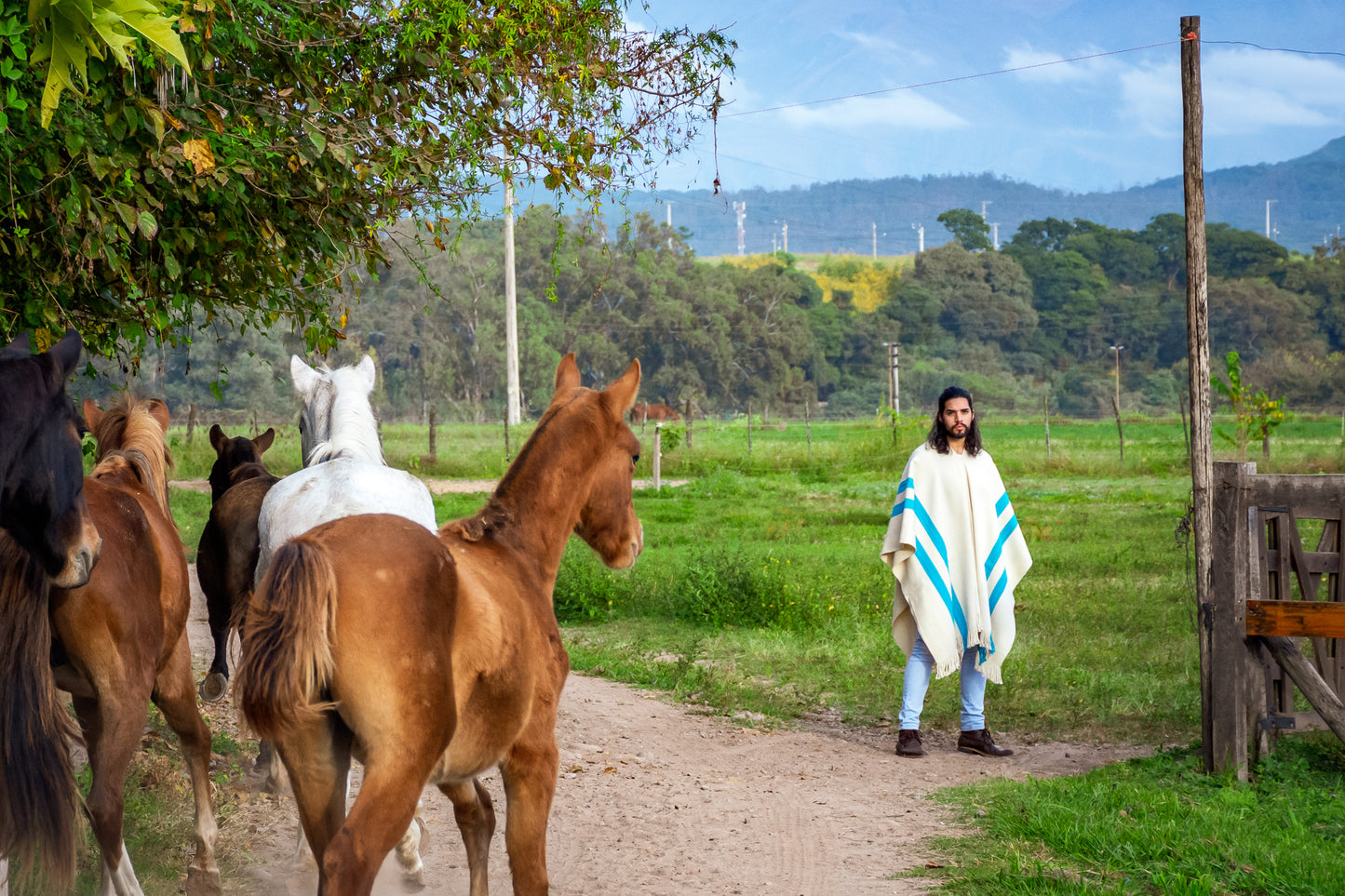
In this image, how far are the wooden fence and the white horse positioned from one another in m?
3.96

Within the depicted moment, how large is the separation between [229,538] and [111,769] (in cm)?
173

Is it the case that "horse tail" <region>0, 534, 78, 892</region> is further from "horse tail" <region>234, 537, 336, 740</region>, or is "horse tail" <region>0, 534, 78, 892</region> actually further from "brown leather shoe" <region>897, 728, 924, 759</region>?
Result: "brown leather shoe" <region>897, 728, 924, 759</region>

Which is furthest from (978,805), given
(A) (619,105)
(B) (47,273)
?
(B) (47,273)

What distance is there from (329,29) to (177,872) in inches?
156

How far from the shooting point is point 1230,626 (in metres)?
5.54

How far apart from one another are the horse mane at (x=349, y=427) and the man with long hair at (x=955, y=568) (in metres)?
3.24

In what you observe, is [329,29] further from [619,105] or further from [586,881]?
[586,881]

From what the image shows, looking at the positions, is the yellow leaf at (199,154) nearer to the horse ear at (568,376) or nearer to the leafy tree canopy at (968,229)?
the horse ear at (568,376)

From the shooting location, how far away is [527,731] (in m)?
3.28

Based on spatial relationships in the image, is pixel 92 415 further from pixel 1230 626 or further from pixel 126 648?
pixel 1230 626

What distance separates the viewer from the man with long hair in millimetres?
6543

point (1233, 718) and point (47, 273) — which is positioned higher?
point (47, 273)

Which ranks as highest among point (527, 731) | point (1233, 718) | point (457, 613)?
point (457, 613)

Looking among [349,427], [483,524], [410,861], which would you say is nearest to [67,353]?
[483,524]
